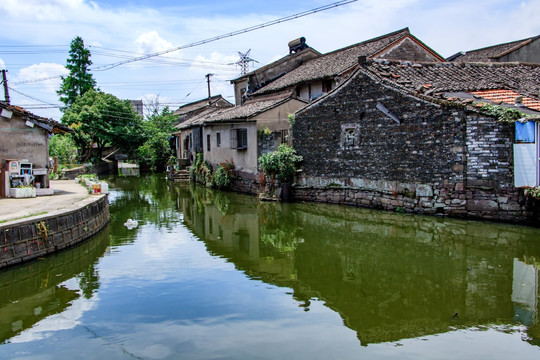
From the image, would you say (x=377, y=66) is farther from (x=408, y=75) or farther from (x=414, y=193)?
(x=414, y=193)

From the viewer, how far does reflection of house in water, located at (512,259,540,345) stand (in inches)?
236

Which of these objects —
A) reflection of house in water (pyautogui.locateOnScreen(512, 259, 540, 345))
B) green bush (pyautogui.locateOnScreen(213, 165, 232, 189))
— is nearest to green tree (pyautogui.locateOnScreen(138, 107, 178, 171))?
green bush (pyautogui.locateOnScreen(213, 165, 232, 189))

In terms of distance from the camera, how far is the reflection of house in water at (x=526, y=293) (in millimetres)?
5992

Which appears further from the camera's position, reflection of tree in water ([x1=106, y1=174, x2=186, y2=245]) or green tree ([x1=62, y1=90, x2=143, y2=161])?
green tree ([x1=62, y1=90, x2=143, y2=161])

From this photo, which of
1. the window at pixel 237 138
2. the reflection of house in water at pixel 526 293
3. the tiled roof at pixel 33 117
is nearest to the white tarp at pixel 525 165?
the reflection of house in water at pixel 526 293

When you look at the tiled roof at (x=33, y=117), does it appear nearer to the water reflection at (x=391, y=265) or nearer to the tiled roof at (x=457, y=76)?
the water reflection at (x=391, y=265)

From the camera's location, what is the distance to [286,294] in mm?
7262

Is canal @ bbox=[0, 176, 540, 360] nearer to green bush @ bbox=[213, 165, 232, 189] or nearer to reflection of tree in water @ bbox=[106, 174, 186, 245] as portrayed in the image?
reflection of tree in water @ bbox=[106, 174, 186, 245]

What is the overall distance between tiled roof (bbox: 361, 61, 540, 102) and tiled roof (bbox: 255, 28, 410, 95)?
4356mm

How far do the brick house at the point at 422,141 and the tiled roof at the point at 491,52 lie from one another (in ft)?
17.2

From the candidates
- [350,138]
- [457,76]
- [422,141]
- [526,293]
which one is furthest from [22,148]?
[457,76]

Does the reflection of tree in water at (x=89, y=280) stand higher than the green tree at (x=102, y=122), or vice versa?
the green tree at (x=102, y=122)

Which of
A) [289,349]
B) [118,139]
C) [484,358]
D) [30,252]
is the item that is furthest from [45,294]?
[118,139]

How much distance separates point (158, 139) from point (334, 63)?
17403 mm
